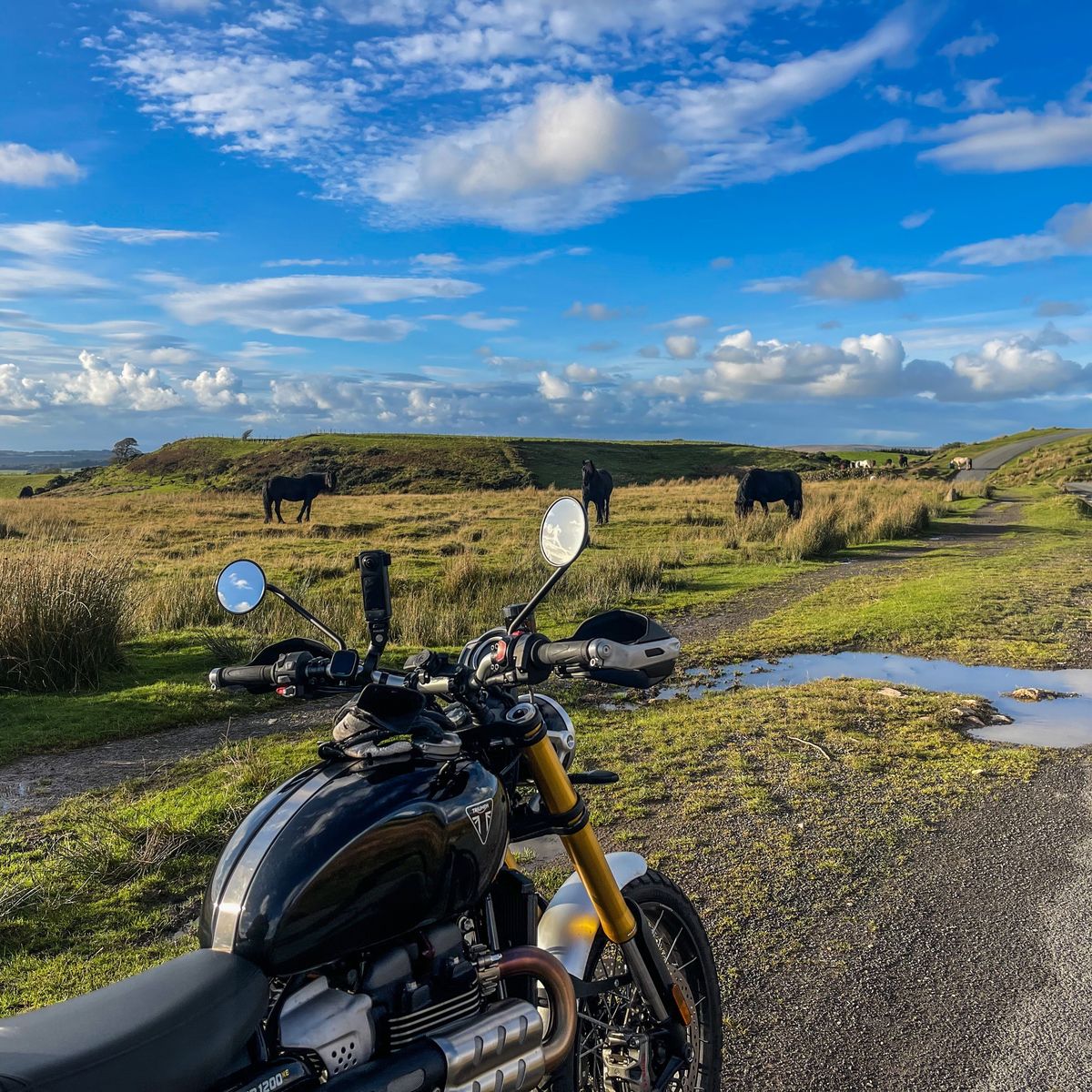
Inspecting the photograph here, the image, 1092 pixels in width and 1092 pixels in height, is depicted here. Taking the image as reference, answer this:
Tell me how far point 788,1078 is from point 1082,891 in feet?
6.84

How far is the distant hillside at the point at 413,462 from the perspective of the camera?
195 feet

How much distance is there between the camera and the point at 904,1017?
330cm

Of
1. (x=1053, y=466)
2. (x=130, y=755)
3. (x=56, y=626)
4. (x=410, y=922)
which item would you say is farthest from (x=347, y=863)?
(x=1053, y=466)

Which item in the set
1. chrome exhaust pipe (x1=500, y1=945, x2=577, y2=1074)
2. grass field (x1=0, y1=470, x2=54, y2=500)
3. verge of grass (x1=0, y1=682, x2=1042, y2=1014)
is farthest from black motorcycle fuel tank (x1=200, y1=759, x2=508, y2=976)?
grass field (x1=0, y1=470, x2=54, y2=500)

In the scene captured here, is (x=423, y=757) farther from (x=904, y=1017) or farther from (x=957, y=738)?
(x=957, y=738)

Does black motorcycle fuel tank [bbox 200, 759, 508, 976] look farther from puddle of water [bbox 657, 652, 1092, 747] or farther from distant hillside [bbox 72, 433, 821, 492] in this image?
distant hillside [bbox 72, 433, 821, 492]

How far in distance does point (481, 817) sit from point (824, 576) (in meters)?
14.7

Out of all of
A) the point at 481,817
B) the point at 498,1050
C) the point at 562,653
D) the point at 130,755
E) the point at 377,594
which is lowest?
the point at 130,755

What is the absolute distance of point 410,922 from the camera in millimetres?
1892

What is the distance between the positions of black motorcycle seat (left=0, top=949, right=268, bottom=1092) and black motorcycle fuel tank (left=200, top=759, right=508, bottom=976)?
0.29 feet

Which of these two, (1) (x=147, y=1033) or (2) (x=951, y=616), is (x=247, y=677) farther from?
(2) (x=951, y=616)

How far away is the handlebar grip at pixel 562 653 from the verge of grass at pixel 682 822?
2.27 m

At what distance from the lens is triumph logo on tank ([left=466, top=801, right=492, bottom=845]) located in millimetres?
2012

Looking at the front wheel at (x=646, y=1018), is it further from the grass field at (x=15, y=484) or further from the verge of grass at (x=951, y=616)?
the grass field at (x=15, y=484)
